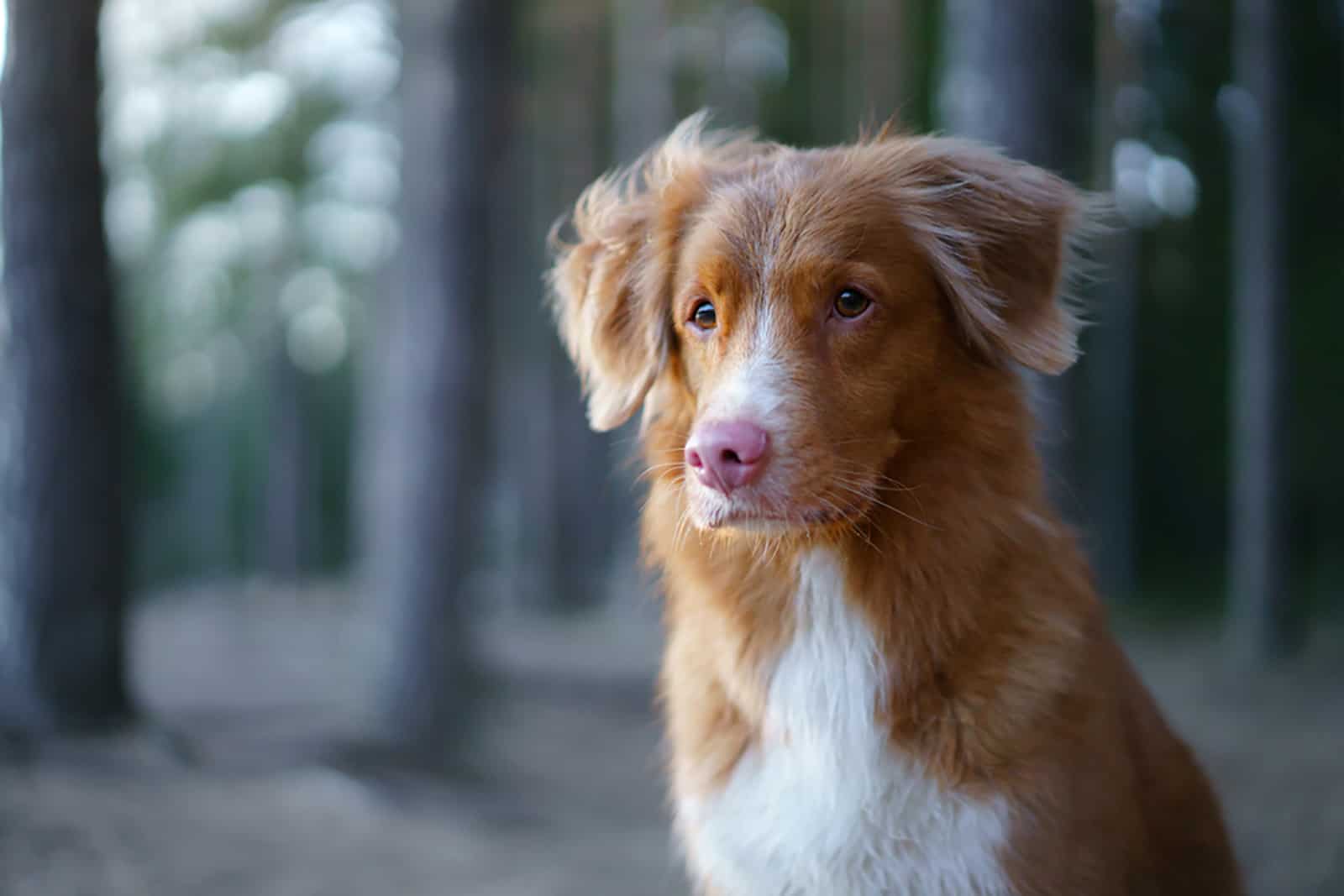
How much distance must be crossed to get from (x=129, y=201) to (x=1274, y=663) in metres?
18.4

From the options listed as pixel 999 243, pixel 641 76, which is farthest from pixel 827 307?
pixel 641 76

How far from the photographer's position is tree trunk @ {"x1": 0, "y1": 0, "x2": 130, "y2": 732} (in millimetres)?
5645

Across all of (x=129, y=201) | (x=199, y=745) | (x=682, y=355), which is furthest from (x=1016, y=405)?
(x=129, y=201)

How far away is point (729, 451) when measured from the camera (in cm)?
245

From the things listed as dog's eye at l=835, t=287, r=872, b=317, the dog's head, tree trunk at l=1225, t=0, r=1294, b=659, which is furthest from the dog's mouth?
tree trunk at l=1225, t=0, r=1294, b=659

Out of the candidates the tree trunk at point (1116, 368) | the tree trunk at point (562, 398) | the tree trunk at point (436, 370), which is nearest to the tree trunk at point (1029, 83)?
the tree trunk at point (436, 370)

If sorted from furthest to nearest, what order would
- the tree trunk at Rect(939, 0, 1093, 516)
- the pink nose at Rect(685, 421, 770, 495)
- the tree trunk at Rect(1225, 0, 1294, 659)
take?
the tree trunk at Rect(1225, 0, 1294, 659) < the tree trunk at Rect(939, 0, 1093, 516) < the pink nose at Rect(685, 421, 770, 495)

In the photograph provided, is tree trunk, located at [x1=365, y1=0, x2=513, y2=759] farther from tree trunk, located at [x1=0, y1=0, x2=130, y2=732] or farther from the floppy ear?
the floppy ear

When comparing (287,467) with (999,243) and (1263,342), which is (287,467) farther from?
(999,243)

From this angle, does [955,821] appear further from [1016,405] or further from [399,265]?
[399,265]

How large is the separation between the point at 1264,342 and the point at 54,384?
33.5ft

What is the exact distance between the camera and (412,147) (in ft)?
24.7

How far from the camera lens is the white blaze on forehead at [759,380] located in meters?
2.51

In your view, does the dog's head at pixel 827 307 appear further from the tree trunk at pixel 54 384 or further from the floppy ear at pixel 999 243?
the tree trunk at pixel 54 384
